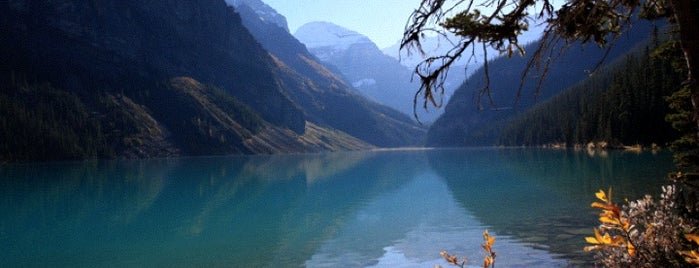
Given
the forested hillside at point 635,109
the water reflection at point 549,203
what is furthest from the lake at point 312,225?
the forested hillside at point 635,109

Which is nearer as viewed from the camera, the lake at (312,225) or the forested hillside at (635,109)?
the lake at (312,225)

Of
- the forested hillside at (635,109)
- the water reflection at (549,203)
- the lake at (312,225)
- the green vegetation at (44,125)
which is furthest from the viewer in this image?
the green vegetation at (44,125)

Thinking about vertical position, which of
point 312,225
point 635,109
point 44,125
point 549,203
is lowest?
point 312,225

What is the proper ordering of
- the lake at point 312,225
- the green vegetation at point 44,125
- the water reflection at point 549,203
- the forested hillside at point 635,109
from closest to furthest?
1. the lake at point 312,225
2. the water reflection at point 549,203
3. the forested hillside at point 635,109
4. the green vegetation at point 44,125

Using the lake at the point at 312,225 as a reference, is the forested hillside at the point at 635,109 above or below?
above

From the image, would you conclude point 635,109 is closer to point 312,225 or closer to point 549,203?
point 549,203

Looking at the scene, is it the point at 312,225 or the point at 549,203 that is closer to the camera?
the point at 312,225

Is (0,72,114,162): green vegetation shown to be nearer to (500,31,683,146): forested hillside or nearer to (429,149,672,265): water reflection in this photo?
(429,149,672,265): water reflection

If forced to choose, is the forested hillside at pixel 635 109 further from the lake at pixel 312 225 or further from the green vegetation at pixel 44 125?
the green vegetation at pixel 44 125

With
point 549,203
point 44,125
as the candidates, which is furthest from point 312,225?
point 44,125

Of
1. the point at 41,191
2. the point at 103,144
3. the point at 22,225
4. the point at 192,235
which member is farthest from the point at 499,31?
the point at 103,144

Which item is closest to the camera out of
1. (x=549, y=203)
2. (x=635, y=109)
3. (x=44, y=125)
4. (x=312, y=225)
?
(x=312, y=225)

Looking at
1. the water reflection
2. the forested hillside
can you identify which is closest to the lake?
the water reflection

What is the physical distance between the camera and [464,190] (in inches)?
1658
